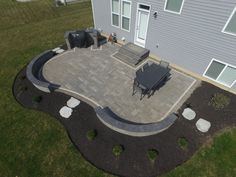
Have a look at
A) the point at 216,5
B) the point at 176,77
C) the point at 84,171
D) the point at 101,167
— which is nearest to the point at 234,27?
the point at 216,5

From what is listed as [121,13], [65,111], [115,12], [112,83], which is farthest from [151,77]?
[115,12]

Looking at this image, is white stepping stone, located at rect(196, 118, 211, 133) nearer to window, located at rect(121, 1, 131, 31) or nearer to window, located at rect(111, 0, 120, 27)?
window, located at rect(121, 1, 131, 31)

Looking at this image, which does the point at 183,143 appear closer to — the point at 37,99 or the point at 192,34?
the point at 192,34

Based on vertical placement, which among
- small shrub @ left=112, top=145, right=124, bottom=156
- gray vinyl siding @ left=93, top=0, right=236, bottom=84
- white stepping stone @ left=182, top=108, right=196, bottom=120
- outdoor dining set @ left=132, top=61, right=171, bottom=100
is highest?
gray vinyl siding @ left=93, top=0, right=236, bottom=84

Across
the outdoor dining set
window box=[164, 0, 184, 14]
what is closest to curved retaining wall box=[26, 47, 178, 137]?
the outdoor dining set

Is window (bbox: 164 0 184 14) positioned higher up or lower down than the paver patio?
higher up

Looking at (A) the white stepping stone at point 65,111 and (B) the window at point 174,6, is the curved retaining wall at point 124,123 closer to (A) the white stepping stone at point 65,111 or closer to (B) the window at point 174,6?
(A) the white stepping stone at point 65,111

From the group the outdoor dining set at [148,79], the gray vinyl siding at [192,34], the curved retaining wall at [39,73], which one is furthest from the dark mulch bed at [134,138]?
the gray vinyl siding at [192,34]
